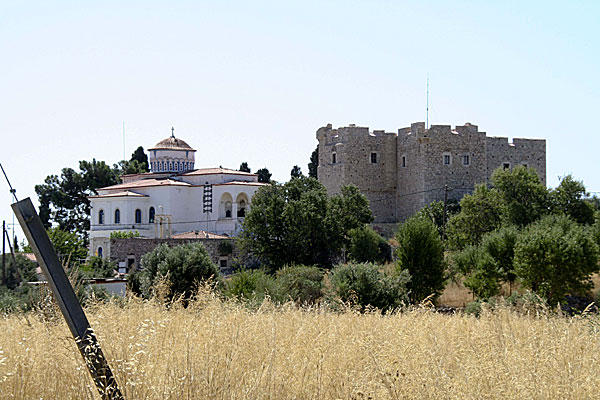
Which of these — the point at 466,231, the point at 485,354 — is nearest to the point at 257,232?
the point at 466,231

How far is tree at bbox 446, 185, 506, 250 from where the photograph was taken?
112 feet

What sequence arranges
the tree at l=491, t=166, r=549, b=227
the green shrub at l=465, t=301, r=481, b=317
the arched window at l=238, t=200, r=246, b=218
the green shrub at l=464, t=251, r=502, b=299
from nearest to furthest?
the green shrub at l=465, t=301, r=481, b=317, the green shrub at l=464, t=251, r=502, b=299, the tree at l=491, t=166, r=549, b=227, the arched window at l=238, t=200, r=246, b=218

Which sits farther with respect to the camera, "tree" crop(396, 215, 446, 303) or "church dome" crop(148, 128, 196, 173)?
"church dome" crop(148, 128, 196, 173)

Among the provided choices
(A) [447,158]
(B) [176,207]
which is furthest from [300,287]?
(B) [176,207]

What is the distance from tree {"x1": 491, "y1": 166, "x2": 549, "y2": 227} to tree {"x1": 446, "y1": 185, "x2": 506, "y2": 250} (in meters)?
0.48

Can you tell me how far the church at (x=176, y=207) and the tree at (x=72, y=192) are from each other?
11.2 metres

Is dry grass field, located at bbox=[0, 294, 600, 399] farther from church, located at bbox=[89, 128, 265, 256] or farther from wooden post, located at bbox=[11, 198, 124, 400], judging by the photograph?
church, located at bbox=[89, 128, 265, 256]

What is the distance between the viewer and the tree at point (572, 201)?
1358 inches

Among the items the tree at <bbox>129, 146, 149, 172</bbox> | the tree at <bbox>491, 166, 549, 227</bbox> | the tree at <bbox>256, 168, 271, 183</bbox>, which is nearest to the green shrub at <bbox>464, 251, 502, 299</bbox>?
the tree at <bbox>491, 166, 549, 227</bbox>

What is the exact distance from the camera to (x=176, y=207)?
45438 mm

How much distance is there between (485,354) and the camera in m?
4.78

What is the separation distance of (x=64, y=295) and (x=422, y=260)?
2169 cm

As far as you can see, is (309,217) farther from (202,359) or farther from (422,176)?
(202,359)

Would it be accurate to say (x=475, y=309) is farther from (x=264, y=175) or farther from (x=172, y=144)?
(x=264, y=175)
